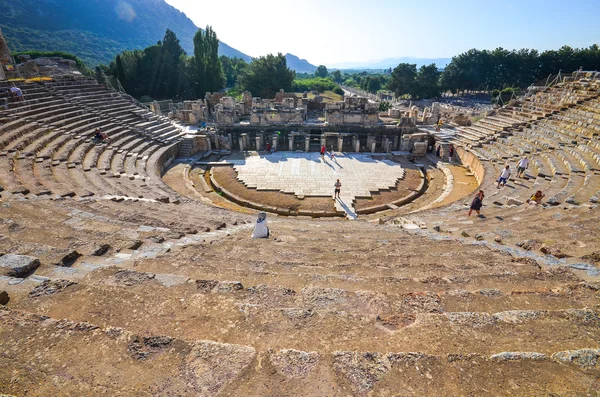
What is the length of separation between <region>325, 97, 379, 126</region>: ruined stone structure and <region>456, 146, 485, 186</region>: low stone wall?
7.86 meters

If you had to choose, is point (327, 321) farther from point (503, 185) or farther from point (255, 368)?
point (503, 185)

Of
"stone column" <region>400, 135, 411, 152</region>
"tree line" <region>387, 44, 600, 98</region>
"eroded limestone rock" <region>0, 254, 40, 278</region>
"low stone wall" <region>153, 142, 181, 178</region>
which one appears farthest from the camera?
"tree line" <region>387, 44, 600, 98</region>

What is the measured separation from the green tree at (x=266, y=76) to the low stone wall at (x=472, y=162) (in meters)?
36.4

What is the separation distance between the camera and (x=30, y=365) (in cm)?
250

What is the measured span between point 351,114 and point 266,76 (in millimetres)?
29476

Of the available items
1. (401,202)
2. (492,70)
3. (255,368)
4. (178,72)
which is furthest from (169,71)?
(492,70)

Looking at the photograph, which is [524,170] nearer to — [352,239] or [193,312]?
[352,239]

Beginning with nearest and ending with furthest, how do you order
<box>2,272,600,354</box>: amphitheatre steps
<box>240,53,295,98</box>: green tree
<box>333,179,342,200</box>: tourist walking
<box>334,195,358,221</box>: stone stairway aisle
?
<box>2,272,600,354</box>: amphitheatre steps, <box>334,195,358,221</box>: stone stairway aisle, <box>333,179,342,200</box>: tourist walking, <box>240,53,295,98</box>: green tree

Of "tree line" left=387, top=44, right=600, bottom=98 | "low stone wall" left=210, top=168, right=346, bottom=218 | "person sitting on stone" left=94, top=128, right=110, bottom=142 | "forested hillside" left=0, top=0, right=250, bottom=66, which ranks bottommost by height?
"low stone wall" left=210, top=168, right=346, bottom=218

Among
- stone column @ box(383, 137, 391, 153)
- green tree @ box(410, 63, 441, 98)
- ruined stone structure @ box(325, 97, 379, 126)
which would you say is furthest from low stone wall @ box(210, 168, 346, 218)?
green tree @ box(410, 63, 441, 98)

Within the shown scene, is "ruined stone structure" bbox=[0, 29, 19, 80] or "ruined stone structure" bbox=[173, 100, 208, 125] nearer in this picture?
"ruined stone structure" bbox=[0, 29, 19, 80]

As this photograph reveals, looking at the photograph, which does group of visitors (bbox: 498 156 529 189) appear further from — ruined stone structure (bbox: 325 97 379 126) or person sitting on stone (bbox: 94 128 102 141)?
person sitting on stone (bbox: 94 128 102 141)

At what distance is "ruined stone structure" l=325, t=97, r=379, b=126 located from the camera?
2623 centimetres

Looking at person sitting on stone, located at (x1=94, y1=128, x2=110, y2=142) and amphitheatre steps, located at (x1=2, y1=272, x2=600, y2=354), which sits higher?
person sitting on stone, located at (x1=94, y1=128, x2=110, y2=142)
